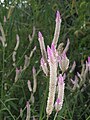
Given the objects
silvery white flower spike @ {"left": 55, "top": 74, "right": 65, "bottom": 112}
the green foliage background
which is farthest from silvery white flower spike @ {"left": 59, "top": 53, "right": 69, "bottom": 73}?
the green foliage background

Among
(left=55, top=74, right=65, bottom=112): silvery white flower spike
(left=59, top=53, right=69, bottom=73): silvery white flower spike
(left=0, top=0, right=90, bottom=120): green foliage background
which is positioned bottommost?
(left=55, top=74, right=65, bottom=112): silvery white flower spike

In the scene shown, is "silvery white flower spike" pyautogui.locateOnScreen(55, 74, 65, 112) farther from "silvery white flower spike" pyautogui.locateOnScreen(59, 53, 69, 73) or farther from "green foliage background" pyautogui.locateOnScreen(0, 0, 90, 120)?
"green foliage background" pyautogui.locateOnScreen(0, 0, 90, 120)

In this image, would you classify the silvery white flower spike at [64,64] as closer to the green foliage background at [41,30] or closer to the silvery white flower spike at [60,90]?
the silvery white flower spike at [60,90]

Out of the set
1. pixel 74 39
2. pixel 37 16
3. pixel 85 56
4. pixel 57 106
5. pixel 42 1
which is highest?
pixel 42 1

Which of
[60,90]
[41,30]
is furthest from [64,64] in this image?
[41,30]

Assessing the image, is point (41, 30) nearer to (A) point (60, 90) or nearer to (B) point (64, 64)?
(B) point (64, 64)

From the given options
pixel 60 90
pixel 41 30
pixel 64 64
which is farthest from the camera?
pixel 41 30

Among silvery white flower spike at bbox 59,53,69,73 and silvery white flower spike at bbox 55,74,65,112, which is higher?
silvery white flower spike at bbox 59,53,69,73

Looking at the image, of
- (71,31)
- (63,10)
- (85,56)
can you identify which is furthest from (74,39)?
(63,10)

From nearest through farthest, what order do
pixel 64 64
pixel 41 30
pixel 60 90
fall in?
pixel 60 90 < pixel 64 64 < pixel 41 30

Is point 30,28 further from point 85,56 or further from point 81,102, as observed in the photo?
point 81,102

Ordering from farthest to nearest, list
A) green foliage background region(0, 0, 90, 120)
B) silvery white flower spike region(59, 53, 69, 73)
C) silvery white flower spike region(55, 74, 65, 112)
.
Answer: green foliage background region(0, 0, 90, 120)
silvery white flower spike region(59, 53, 69, 73)
silvery white flower spike region(55, 74, 65, 112)
